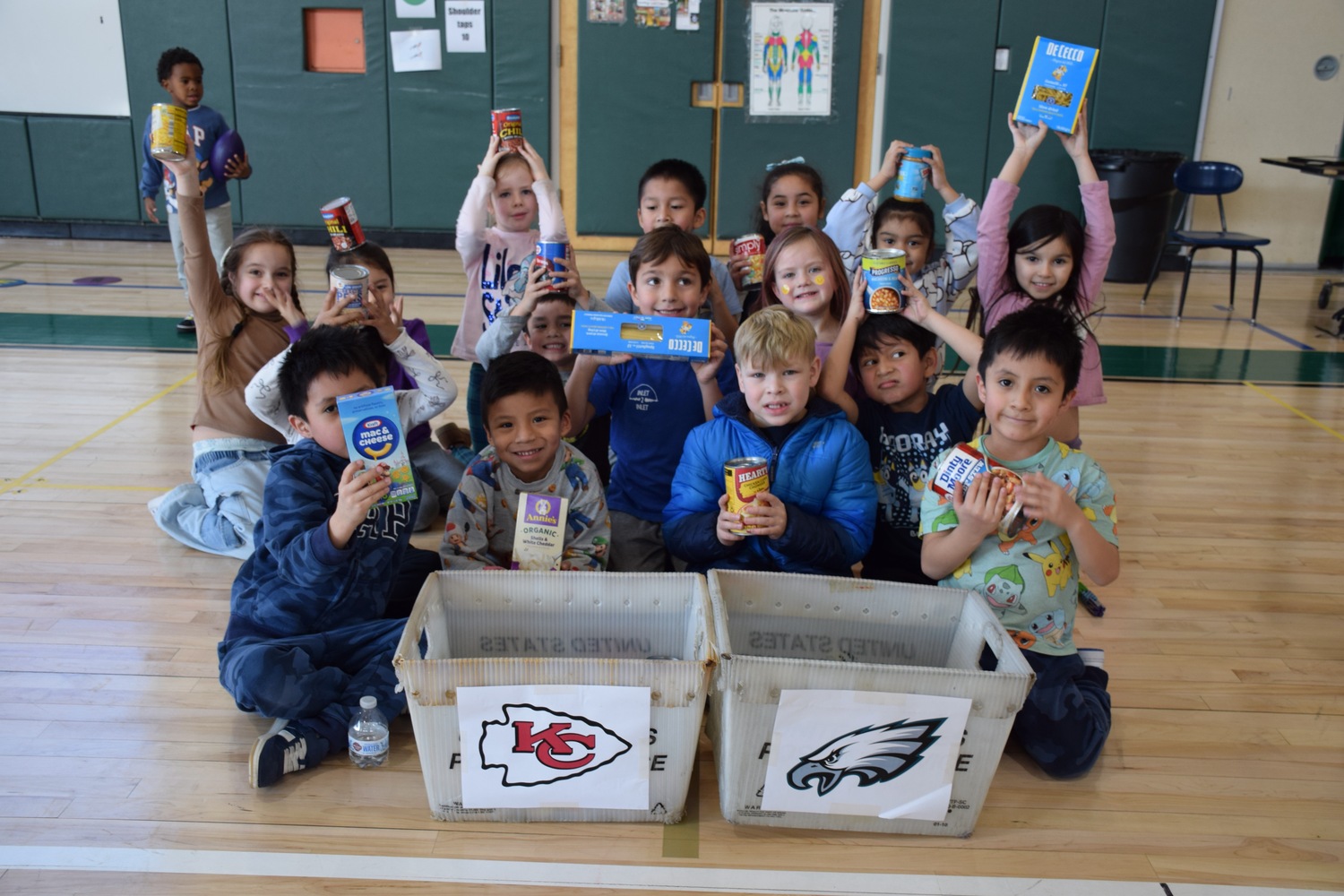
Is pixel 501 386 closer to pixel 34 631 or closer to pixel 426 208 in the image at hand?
pixel 34 631

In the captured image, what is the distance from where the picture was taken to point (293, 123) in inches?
330

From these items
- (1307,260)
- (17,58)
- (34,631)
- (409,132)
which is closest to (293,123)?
(409,132)

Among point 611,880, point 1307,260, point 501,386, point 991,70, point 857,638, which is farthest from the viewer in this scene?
point 1307,260

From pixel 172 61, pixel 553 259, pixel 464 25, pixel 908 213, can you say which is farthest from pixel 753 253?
pixel 464 25

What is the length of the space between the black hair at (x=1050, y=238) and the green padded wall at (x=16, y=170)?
8200 millimetres

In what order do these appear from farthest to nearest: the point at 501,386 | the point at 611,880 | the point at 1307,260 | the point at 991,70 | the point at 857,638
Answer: the point at 1307,260 < the point at 991,70 < the point at 501,386 < the point at 857,638 < the point at 611,880

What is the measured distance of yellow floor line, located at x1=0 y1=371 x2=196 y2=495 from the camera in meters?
3.66

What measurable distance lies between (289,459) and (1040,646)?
66.4 inches

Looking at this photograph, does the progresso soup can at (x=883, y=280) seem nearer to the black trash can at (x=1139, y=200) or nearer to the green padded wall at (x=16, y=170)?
the black trash can at (x=1139, y=200)

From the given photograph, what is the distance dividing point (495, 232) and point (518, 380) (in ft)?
3.73

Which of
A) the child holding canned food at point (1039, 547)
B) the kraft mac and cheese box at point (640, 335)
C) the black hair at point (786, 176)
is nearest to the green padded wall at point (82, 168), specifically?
the black hair at point (786, 176)

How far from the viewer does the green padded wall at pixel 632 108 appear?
8.20 meters

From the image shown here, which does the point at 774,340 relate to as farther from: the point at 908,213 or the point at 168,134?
the point at 168,134

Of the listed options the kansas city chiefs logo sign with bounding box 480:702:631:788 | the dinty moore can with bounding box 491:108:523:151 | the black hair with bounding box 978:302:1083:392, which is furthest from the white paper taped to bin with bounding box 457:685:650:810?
the dinty moore can with bounding box 491:108:523:151
